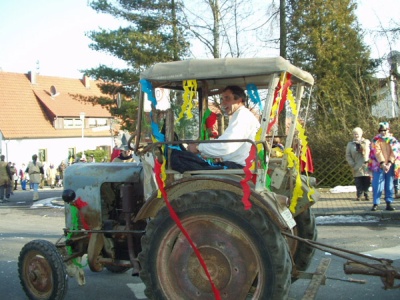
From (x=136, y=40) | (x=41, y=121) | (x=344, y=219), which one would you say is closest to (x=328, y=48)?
(x=136, y=40)

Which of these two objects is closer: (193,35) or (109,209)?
(109,209)

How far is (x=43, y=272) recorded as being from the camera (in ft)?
17.7

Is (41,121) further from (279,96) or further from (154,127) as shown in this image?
(279,96)

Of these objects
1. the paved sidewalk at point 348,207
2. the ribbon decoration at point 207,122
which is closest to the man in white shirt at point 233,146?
the ribbon decoration at point 207,122

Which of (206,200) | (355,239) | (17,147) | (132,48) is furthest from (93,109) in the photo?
(206,200)

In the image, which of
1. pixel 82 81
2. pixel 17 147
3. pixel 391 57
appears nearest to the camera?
pixel 391 57

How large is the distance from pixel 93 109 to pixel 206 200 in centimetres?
4816

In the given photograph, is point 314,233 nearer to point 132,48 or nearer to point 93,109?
point 132,48

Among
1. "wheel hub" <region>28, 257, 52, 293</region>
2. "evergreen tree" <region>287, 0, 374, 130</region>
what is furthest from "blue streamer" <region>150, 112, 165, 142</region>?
"evergreen tree" <region>287, 0, 374, 130</region>

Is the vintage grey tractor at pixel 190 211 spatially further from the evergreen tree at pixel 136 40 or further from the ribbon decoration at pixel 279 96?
the evergreen tree at pixel 136 40

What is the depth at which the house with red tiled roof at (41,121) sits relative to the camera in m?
44.9

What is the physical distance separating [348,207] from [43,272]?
346 inches

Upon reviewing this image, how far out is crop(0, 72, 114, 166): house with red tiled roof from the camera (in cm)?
4491

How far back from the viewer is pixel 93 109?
2012 inches
